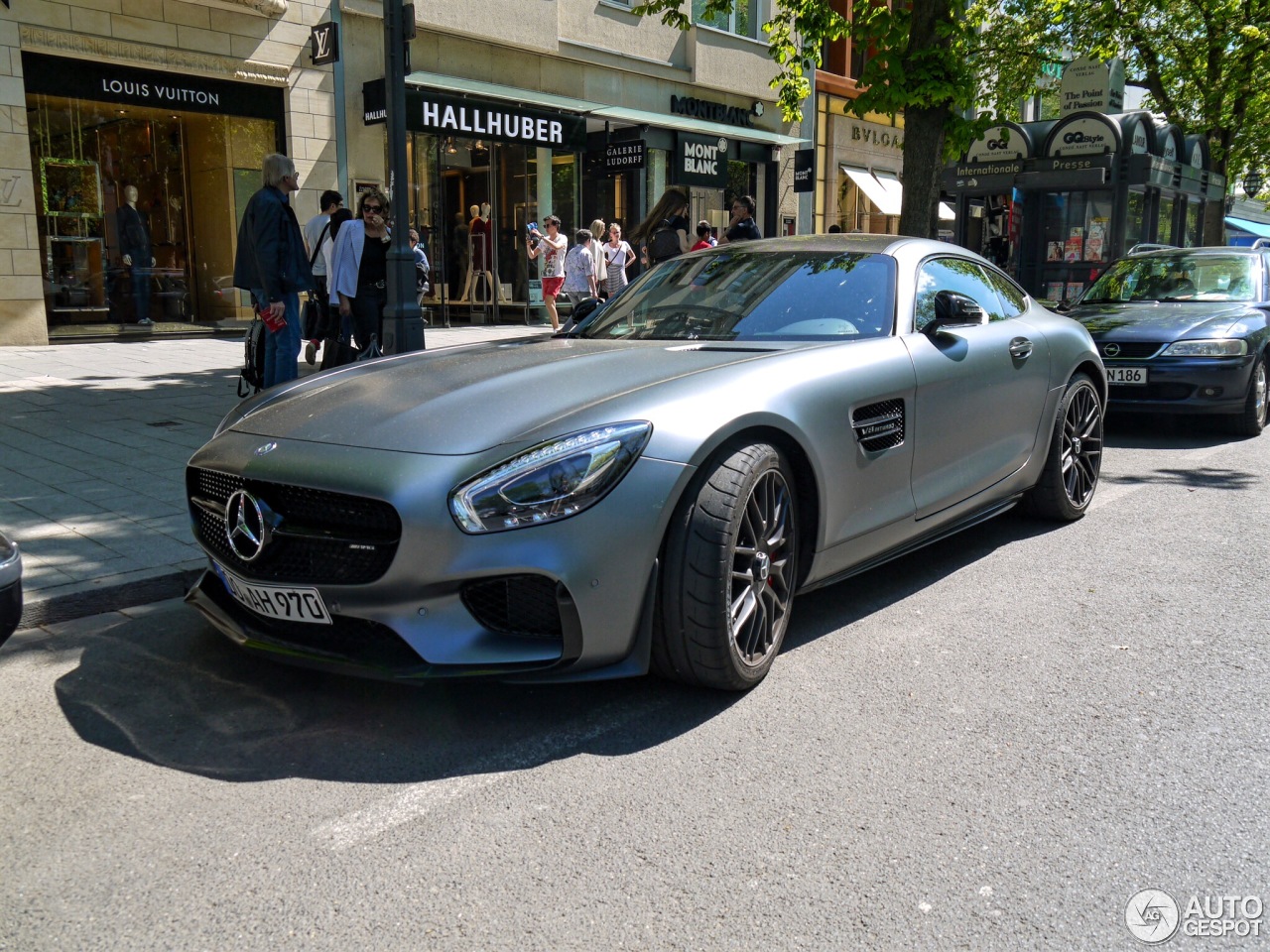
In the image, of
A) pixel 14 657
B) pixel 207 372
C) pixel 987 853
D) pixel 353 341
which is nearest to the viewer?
pixel 987 853

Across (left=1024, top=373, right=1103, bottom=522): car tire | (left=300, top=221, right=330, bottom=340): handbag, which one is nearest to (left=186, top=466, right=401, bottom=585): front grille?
(left=1024, top=373, right=1103, bottom=522): car tire

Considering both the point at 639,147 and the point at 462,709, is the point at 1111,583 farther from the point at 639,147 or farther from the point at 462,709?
the point at 639,147

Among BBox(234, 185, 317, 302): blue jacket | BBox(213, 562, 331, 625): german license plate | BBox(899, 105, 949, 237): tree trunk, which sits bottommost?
BBox(213, 562, 331, 625): german license plate

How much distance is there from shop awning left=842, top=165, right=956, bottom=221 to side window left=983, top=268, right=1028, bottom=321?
2365 cm

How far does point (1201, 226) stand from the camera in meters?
23.6

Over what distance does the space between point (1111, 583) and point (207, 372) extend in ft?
30.7

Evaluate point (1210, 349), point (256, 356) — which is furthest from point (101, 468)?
point (1210, 349)

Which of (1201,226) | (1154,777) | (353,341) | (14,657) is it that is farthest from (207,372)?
(1201,226)

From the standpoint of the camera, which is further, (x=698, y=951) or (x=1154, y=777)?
(x=1154, y=777)

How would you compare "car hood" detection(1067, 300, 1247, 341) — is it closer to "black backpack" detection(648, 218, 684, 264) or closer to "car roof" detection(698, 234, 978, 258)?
"car roof" detection(698, 234, 978, 258)

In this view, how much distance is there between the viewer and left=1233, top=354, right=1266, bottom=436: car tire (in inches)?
341

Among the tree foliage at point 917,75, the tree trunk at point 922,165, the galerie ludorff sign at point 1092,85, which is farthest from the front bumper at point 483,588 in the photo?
the galerie ludorff sign at point 1092,85

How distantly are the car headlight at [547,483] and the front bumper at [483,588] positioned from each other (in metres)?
0.03

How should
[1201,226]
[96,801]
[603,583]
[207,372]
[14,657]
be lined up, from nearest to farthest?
1. [96,801]
2. [603,583]
3. [14,657]
4. [207,372]
5. [1201,226]
